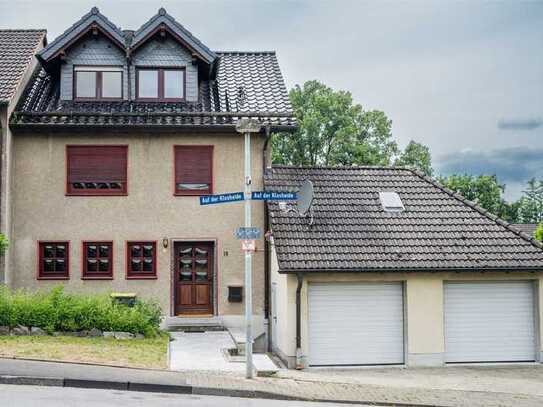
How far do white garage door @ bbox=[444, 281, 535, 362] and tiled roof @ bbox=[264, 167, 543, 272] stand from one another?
2.71ft

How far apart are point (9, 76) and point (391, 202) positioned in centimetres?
1129

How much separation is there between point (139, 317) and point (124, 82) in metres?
7.60

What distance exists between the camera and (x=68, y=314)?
16.2m

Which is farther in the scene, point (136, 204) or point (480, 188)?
point (480, 188)

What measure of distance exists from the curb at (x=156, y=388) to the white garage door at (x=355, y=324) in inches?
171

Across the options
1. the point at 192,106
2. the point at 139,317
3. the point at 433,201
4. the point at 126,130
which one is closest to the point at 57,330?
the point at 139,317

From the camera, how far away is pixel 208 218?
19.8 meters

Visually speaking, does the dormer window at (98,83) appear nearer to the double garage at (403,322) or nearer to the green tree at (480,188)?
the double garage at (403,322)

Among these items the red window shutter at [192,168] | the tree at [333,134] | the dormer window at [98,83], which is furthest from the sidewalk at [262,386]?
the tree at [333,134]

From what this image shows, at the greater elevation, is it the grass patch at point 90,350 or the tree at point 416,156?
the tree at point 416,156

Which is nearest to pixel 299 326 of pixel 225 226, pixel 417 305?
pixel 417 305

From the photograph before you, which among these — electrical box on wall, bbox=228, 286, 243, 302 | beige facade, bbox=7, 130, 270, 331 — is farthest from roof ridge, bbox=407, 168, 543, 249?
electrical box on wall, bbox=228, 286, 243, 302

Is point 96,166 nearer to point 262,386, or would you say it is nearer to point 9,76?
point 9,76

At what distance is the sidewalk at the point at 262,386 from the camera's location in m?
12.4
